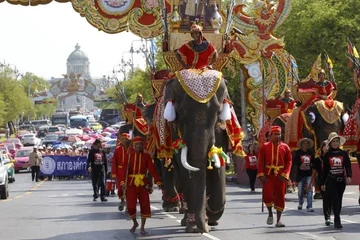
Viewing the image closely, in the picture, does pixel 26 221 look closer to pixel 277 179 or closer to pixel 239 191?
pixel 277 179

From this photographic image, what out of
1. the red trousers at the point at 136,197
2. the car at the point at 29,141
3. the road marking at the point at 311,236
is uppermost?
the car at the point at 29,141

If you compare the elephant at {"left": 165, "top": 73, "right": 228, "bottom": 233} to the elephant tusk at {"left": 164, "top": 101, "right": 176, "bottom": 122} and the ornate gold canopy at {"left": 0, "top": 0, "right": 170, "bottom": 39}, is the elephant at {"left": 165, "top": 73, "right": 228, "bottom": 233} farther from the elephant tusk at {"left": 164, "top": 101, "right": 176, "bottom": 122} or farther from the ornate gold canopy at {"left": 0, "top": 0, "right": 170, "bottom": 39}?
the ornate gold canopy at {"left": 0, "top": 0, "right": 170, "bottom": 39}

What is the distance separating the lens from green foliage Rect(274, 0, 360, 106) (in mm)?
44375

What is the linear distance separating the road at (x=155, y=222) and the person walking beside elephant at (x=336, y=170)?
54 cm

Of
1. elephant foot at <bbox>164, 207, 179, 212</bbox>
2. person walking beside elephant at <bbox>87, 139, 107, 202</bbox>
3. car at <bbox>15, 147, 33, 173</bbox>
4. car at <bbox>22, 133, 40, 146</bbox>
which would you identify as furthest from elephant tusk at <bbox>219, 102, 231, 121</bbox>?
car at <bbox>22, 133, 40, 146</bbox>

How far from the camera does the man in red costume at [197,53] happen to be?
16594 mm

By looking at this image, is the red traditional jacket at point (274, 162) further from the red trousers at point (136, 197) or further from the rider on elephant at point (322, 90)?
the rider on elephant at point (322, 90)

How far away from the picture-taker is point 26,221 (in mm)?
20500

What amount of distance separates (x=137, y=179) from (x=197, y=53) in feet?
7.12

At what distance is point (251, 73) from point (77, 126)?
98966mm

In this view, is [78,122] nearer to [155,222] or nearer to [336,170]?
[155,222]

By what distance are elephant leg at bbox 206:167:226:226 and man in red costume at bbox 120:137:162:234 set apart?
1.08m

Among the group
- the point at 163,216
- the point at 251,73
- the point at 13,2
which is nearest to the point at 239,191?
the point at 251,73

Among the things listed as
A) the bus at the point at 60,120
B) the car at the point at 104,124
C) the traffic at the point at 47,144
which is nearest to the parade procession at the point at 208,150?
the traffic at the point at 47,144
